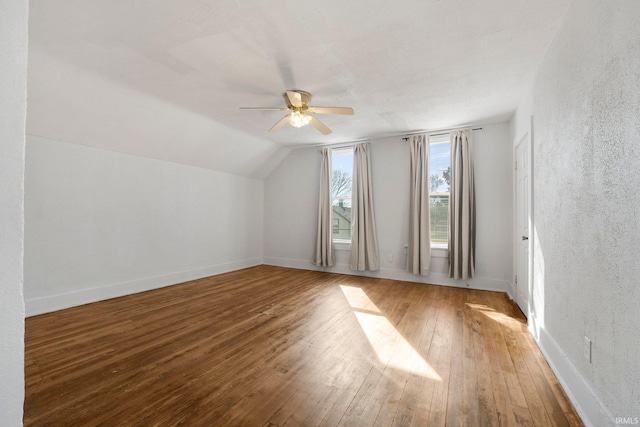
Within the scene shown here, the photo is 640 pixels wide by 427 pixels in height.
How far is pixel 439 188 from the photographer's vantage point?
16.0 feet

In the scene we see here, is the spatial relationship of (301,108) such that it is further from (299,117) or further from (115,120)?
(115,120)

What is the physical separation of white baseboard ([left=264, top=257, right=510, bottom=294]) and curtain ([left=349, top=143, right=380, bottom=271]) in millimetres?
188

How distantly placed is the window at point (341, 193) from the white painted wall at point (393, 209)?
0.38 metres

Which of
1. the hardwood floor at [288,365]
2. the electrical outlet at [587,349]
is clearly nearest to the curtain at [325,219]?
the hardwood floor at [288,365]

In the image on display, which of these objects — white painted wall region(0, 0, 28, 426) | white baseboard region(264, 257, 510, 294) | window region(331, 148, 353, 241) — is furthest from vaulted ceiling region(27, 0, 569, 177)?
white baseboard region(264, 257, 510, 294)

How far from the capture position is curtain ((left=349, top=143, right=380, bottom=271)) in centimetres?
524

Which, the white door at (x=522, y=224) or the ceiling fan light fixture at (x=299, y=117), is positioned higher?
the ceiling fan light fixture at (x=299, y=117)

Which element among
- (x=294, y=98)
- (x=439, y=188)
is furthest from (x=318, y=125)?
(x=439, y=188)

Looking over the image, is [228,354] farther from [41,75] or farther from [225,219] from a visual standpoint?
[225,219]

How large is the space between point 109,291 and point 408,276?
4.60 meters

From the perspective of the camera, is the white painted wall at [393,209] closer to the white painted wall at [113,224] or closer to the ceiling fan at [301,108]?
the white painted wall at [113,224]

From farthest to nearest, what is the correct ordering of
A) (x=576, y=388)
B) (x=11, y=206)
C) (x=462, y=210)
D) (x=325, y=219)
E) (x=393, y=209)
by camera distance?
(x=325, y=219) → (x=393, y=209) → (x=462, y=210) → (x=576, y=388) → (x=11, y=206)

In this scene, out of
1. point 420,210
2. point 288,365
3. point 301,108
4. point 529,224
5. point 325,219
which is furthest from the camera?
point 325,219

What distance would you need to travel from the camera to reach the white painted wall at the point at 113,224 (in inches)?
126
